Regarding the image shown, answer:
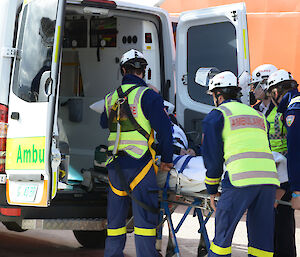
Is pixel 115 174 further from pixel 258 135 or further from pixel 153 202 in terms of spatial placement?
pixel 258 135

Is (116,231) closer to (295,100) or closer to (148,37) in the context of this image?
(295,100)

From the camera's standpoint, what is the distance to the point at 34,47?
5.17 metres

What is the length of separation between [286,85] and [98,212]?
1.92 m

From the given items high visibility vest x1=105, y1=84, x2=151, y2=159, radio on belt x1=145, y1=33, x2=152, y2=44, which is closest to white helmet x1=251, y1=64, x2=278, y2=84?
radio on belt x1=145, y1=33, x2=152, y2=44

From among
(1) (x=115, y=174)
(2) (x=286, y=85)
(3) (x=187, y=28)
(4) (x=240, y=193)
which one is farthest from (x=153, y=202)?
(3) (x=187, y=28)

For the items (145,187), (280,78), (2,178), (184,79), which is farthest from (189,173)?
(184,79)

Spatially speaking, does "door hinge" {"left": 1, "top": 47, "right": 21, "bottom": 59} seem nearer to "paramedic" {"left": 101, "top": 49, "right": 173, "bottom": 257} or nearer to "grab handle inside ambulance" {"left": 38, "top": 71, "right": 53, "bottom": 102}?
"grab handle inside ambulance" {"left": 38, "top": 71, "right": 53, "bottom": 102}

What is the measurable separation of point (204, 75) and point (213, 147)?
2.00 m

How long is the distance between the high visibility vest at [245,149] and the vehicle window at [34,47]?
139 cm

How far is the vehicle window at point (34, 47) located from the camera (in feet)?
16.7

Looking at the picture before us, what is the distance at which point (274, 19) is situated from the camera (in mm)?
12055

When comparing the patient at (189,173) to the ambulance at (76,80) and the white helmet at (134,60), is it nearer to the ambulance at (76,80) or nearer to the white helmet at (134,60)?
the ambulance at (76,80)

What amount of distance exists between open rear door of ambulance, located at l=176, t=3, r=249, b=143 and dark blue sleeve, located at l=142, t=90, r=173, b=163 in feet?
3.73

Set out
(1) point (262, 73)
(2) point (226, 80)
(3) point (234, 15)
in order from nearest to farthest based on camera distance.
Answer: (2) point (226, 80), (3) point (234, 15), (1) point (262, 73)
